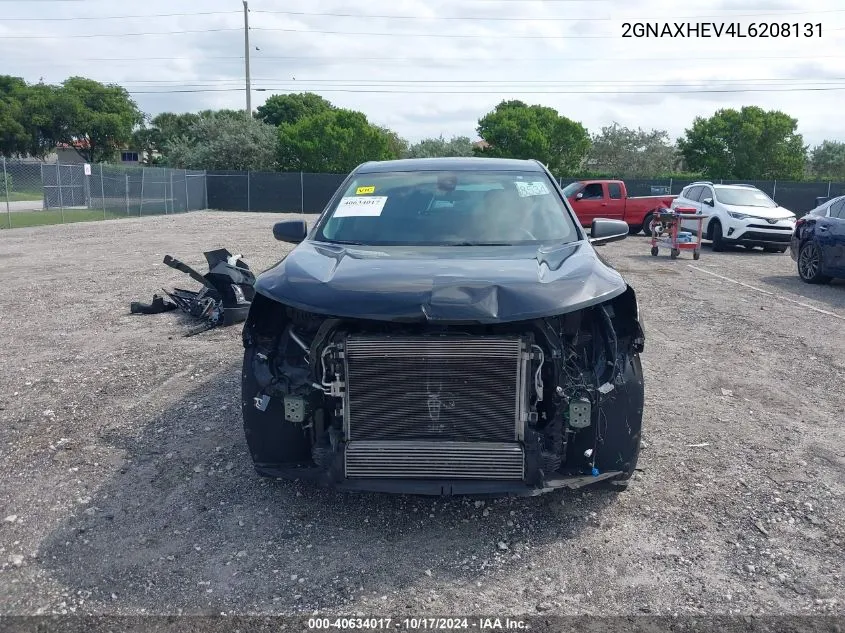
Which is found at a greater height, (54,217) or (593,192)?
(593,192)

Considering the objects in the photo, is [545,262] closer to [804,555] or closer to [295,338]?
[295,338]

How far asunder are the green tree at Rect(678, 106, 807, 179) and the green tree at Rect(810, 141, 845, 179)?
10452 millimetres

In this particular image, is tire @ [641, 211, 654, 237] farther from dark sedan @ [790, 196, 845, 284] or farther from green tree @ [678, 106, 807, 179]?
green tree @ [678, 106, 807, 179]

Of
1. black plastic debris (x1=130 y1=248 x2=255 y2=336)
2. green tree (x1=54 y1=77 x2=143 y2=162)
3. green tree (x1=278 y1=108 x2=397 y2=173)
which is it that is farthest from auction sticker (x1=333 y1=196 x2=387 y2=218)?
green tree (x1=54 y1=77 x2=143 y2=162)

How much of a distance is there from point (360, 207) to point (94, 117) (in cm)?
6441

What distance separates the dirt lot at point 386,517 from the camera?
321cm

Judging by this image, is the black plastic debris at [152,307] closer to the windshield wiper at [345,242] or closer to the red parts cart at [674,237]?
the windshield wiper at [345,242]

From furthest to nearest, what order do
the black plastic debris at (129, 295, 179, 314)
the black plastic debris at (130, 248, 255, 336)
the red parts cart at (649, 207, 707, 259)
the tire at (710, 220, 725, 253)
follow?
the tire at (710, 220, 725, 253) < the red parts cart at (649, 207, 707, 259) < the black plastic debris at (129, 295, 179, 314) < the black plastic debris at (130, 248, 255, 336)

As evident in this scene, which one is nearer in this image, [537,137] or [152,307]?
[152,307]

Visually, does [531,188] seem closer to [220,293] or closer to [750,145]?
[220,293]

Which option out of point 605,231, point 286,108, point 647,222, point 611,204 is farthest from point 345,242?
point 286,108

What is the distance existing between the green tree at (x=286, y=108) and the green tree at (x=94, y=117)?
44.6ft

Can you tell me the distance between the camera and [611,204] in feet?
76.4

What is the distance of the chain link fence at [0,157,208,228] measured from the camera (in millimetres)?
26922
